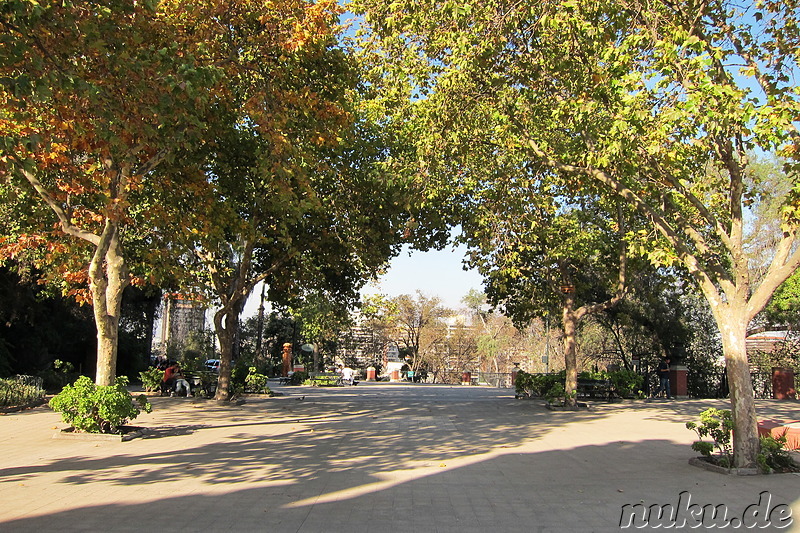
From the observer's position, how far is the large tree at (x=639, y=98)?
773 cm

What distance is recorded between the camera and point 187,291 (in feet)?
52.6

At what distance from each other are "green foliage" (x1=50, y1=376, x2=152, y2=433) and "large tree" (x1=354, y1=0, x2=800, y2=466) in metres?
7.42

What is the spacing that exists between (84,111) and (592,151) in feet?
24.6

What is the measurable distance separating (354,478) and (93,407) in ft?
17.2

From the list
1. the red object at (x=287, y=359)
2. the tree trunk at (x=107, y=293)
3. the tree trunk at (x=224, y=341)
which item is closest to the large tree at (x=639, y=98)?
the tree trunk at (x=107, y=293)

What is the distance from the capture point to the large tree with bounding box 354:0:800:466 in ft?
25.3

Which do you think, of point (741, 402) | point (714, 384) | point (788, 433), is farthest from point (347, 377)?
point (741, 402)

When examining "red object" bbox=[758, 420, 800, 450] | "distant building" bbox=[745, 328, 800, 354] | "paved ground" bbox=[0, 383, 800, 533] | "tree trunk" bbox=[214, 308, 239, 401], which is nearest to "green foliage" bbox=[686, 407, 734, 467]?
"paved ground" bbox=[0, 383, 800, 533]

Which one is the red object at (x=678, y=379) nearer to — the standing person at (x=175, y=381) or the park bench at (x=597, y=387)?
the park bench at (x=597, y=387)

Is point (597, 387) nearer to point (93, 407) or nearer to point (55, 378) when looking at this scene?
point (93, 407)

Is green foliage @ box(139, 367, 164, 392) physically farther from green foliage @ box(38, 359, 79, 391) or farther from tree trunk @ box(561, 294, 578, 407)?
tree trunk @ box(561, 294, 578, 407)

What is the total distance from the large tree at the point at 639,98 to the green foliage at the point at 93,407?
742cm

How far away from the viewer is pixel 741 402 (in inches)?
306

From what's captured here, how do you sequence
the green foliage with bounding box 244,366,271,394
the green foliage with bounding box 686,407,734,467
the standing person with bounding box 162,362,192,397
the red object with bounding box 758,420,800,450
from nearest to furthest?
the green foliage with bounding box 686,407,734,467, the red object with bounding box 758,420,800,450, the standing person with bounding box 162,362,192,397, the green foliage with bounding box 244,366,271,394
